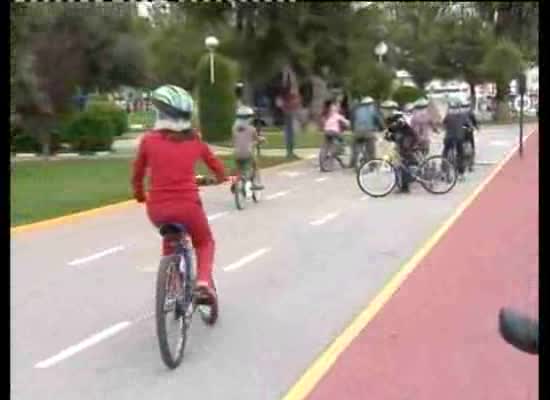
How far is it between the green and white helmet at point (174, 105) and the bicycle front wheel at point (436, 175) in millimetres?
11849

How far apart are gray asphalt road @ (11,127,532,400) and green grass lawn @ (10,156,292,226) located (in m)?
0.79

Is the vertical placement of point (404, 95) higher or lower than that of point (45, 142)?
higher

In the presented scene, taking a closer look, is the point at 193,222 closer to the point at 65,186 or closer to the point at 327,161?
the point at 65,186

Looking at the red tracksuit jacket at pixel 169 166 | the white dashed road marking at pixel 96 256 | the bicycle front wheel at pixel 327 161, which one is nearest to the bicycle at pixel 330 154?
the bicycle front wheel at pixel 327 161

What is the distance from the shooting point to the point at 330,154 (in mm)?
23781

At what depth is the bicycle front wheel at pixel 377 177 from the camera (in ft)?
58.2

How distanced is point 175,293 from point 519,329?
4.43 metres

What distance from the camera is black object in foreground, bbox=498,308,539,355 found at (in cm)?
209

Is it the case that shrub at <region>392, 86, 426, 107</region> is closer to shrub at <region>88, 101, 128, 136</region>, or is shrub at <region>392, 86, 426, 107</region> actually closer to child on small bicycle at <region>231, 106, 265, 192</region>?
shrub at <region>88, 101, 128, 136</region>

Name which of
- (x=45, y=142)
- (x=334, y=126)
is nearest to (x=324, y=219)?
(x=334, y=126)

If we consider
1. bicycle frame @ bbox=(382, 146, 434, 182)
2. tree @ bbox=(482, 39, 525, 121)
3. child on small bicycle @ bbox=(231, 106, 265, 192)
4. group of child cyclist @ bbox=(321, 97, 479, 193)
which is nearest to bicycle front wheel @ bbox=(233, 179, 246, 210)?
child on small bicycle @ bbox=(231, 106, 265, 192)

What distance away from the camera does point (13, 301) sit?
8672 millimetres
